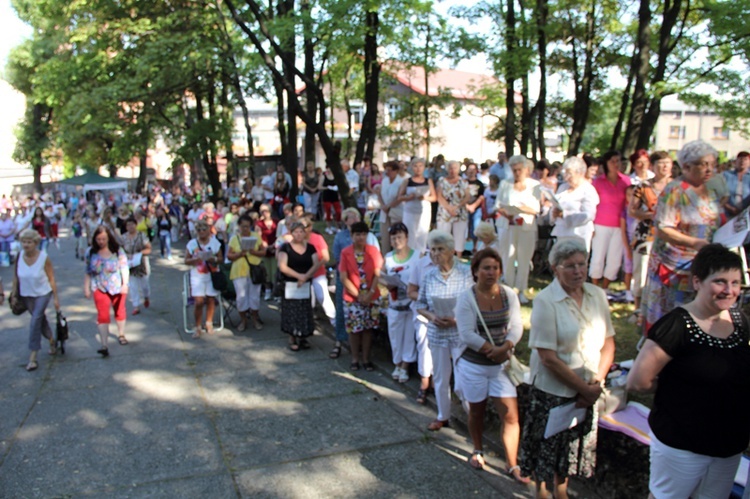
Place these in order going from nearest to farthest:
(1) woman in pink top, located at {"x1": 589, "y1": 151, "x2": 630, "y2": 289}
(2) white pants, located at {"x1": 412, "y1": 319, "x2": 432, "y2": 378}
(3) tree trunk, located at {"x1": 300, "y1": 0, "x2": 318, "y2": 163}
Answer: (2) white pants, located at {"x1": 412, "y1": 319, "x2": 432, "y2": 378}, (1) woman in pink top, located at {"x1": 589, "y1": 151, "x2": 630, "y2": 289}, (3) tree trunk, located at {"x1": 300, "y1": 0, "x2": 318, "y2": 163}

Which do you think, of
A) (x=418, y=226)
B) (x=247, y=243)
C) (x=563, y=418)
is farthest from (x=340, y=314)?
(x=563, y=418)

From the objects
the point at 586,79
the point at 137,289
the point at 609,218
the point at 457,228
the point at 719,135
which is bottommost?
the point at 137,289

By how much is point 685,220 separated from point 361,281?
3.75 metres

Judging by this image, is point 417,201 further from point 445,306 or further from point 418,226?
point 445,306

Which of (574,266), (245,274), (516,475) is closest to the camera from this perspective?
(574,266)

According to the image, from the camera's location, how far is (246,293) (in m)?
9.69

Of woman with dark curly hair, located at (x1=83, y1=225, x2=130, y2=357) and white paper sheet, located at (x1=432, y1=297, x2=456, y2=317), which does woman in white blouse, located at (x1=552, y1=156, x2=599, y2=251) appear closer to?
white paper sheet, located at (x1=432, y1=297, x2=456, y2=317)

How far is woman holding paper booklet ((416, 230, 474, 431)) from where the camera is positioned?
5.33 m

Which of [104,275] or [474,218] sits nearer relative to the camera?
[104,275]

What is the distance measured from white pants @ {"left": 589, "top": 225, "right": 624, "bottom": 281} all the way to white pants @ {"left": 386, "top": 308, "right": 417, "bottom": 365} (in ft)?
8.13

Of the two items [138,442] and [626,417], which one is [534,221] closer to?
[626,417]

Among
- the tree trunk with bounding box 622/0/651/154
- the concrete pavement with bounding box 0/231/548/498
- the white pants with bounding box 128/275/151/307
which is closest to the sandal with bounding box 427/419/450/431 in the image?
the concrete pavement with bounding box 0/231/548/498

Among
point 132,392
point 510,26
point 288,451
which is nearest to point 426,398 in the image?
point 288,451

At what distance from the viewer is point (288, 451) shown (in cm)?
533
